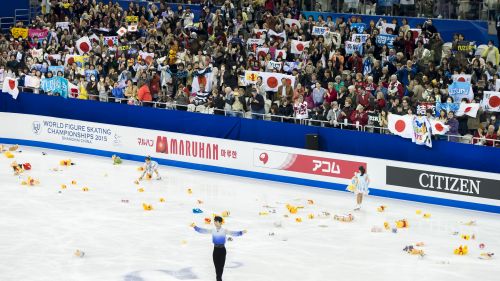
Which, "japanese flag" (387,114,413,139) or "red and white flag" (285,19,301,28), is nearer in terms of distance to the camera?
"japanese flag" (387,114,413,139)

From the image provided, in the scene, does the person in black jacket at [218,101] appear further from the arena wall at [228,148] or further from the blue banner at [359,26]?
the blue banner at [359,26]

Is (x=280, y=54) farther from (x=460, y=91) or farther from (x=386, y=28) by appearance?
(x=460, y=91)

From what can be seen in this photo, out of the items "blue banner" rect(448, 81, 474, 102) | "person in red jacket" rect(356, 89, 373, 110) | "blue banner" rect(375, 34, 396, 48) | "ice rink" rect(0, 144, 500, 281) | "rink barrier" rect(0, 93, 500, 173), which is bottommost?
"ice rink" rect(0, 144, 500, 281)

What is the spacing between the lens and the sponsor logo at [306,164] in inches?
1334

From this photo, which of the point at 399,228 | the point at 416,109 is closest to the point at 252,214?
the point at 399,228

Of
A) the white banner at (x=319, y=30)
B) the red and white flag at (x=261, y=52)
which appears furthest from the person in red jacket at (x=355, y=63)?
the red and white flag at (x=261, y=52)

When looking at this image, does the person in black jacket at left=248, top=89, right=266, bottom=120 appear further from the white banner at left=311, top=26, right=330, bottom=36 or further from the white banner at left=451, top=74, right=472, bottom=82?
the white banner at left=451, top=74, right=472, bottom=82

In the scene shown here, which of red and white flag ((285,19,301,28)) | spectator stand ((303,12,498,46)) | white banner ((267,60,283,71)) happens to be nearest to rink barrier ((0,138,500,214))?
white banner ((267,60,283,71))

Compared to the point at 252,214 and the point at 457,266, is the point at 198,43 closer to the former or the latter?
the point at 252,214

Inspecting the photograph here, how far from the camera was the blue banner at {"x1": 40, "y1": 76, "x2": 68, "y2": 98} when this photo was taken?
40781 millimetres

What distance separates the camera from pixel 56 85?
134 feet

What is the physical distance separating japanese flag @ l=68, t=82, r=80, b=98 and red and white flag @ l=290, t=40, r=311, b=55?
8.03m

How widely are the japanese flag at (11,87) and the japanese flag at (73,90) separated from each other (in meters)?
2.14

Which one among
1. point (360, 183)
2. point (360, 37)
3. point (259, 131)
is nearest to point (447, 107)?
point (360, 183)
